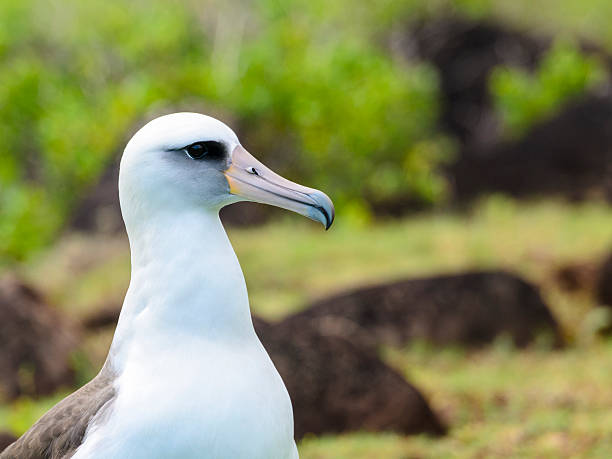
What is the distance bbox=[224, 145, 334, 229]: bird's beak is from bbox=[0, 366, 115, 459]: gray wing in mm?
643

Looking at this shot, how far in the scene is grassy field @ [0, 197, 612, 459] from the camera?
5.48 m

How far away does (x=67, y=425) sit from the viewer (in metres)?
2.83

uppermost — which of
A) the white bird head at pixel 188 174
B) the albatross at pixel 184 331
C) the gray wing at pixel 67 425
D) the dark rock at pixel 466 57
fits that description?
the white bird head at pixel 188 174

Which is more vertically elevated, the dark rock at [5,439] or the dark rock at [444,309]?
the dark rock at [5,439]

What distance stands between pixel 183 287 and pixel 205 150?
1.30ft

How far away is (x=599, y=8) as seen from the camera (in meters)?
21.9

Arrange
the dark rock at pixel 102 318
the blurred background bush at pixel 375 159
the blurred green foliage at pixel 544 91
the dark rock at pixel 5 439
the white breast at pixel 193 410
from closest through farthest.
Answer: the white breast at pixel 193 410 < the dark rock at pixel 5 439 < the blurred background bush at pixel 375 159 < the dark rock at pixel 102 318 < the blurred green foliage at pixel 544 91

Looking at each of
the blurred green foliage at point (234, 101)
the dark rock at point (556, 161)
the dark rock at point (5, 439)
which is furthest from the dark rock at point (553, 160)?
the dark rock at point (5, 439)

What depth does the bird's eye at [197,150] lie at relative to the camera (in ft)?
9.23

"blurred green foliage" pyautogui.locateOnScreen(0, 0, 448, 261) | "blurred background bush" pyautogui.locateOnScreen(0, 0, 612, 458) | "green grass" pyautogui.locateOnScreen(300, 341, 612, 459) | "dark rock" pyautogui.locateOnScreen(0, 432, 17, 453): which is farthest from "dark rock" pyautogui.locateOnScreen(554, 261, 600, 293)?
"dark rock" pyautogui.locateOnScreen(0, 432, 17, 453)

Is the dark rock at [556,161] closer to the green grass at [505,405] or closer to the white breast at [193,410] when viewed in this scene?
the green grass at [505,405]

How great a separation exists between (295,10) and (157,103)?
7194 millimetres

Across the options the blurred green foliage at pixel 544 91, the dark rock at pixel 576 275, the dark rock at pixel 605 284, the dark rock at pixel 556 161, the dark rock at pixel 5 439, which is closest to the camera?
the dark rock at pixel 5 439

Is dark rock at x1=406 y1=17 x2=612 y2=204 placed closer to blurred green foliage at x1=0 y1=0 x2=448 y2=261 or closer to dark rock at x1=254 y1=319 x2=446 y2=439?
blurred green foliage at x1=0 y1=0 x2=448 y2=261
